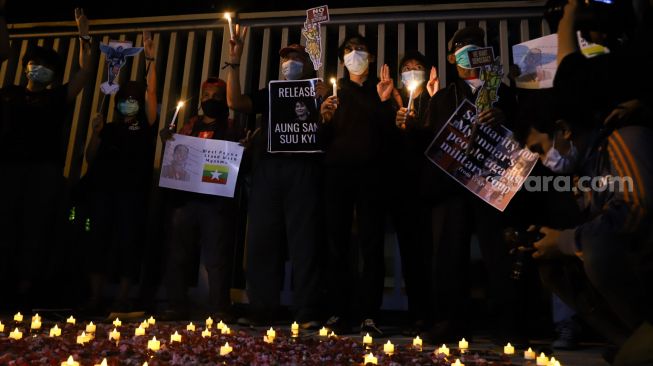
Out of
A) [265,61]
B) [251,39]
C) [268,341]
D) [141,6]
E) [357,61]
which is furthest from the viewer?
[141,6]

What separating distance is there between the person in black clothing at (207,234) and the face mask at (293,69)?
60cm

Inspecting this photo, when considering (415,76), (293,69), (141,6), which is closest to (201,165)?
(293,69)

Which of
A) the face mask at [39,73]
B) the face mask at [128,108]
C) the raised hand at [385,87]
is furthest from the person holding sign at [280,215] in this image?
the face mask at [39,73]

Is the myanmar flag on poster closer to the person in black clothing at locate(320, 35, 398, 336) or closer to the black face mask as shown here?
the black face mask

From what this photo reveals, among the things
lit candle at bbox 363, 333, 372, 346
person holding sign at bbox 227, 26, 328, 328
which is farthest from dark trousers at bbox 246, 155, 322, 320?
lit candle at bbox 363, 333, 372, 346

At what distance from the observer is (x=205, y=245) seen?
409 centimetres

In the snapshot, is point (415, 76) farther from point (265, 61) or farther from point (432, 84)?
point (265, 61)

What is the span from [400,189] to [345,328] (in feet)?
3.41

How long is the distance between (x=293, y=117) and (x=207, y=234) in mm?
1141

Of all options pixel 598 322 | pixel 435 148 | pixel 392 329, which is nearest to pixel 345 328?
pixel 392 329

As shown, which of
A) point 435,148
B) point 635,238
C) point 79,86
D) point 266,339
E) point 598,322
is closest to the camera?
point 635,238

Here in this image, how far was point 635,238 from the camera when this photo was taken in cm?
185

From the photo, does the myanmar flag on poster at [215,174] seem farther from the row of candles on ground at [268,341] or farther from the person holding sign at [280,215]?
the row of candles on ground at [268,341]

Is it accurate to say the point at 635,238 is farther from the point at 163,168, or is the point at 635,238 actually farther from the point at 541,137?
the point at 163,168
